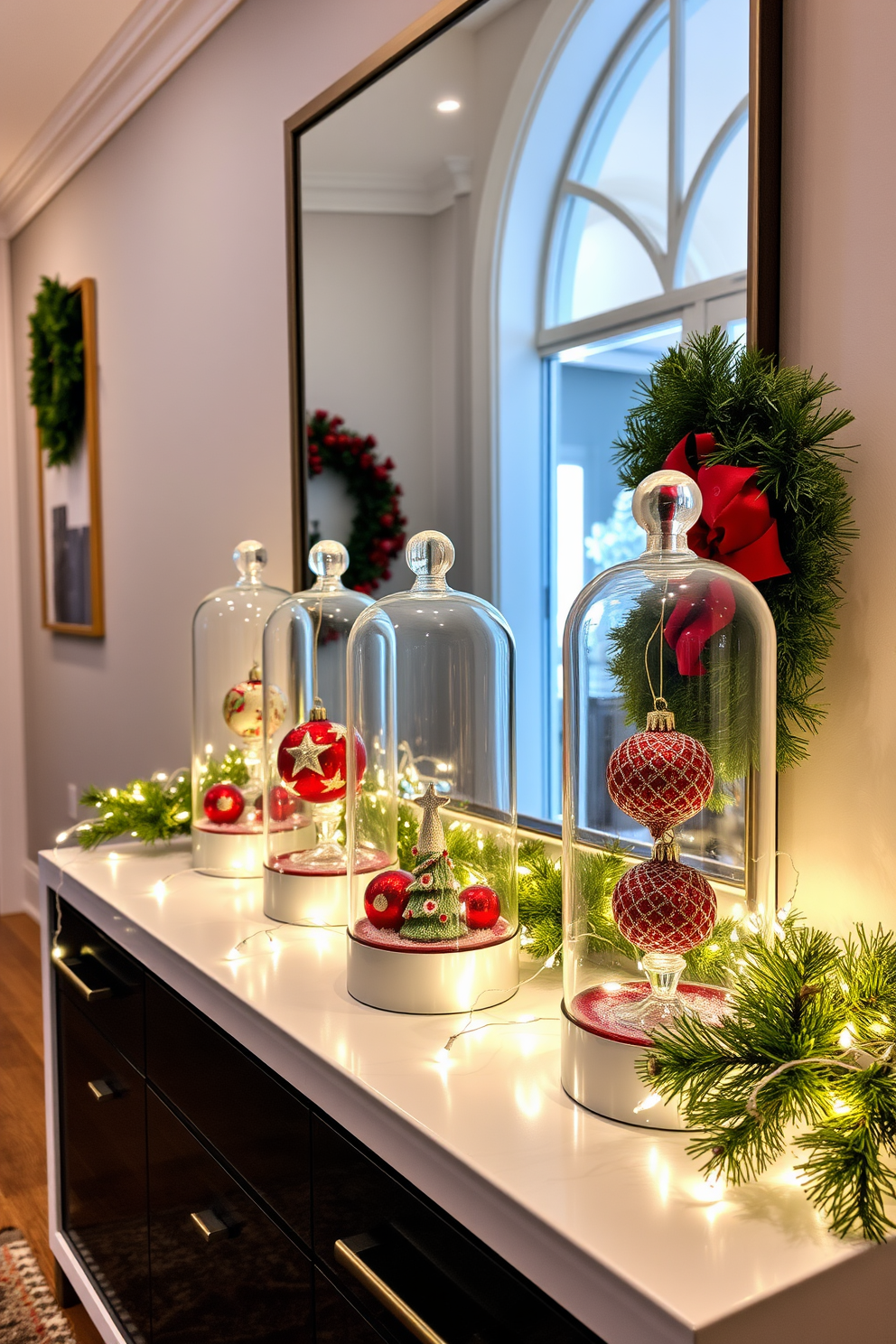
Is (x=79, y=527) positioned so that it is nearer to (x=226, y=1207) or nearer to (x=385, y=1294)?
(x=226, y=1207)

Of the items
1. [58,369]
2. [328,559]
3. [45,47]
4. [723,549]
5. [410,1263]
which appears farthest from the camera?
[58,369]

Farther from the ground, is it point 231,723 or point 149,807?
point 231,723

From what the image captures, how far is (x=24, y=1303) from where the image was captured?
1896mm

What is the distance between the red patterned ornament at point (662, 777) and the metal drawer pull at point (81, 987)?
101 cm

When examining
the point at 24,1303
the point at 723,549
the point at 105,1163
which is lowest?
the point at 24,1303

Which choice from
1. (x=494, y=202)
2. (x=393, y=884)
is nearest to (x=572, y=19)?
(x=494, y=202)

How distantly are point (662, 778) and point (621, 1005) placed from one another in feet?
0.74

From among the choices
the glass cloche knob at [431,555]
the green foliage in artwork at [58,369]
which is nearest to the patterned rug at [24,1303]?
the glass cloche knob at [431,555]

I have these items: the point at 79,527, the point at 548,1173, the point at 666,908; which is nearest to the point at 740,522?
the point at 666,908

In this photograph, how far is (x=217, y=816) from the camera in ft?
5.87

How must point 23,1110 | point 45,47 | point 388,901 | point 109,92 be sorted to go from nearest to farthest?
1. point 388,901
2. point 23,1110
3. point 45,47
4. point 109,92

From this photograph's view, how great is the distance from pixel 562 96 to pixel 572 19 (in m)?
0.09

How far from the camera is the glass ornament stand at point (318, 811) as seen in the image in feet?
4.82

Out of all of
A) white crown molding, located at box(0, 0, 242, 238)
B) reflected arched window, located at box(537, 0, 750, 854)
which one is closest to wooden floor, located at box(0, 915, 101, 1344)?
reflected arched window, located at box(537, 0, 750, 854)
